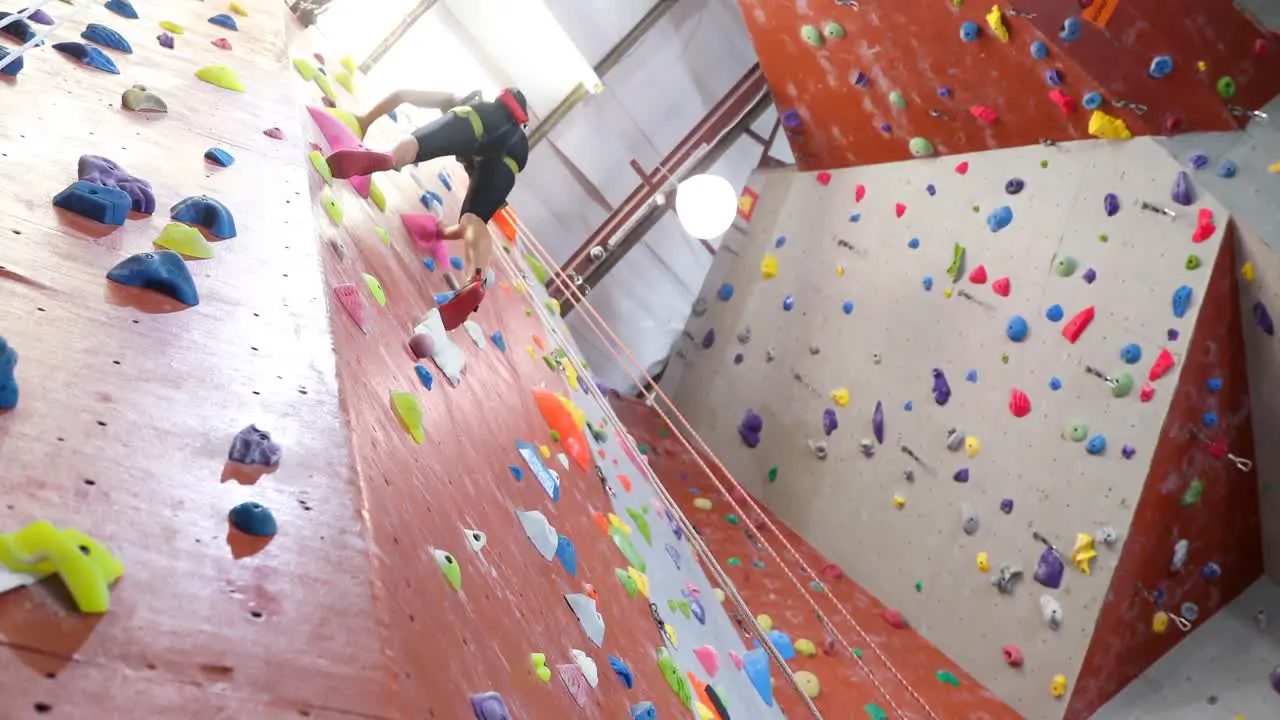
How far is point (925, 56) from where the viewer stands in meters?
3.63

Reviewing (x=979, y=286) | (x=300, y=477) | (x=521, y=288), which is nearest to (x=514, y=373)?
(x=521, y=288)

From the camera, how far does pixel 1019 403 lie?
3.47 meters

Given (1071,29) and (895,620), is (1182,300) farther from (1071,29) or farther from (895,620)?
(895,620)

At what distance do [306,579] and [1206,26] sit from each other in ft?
10.1

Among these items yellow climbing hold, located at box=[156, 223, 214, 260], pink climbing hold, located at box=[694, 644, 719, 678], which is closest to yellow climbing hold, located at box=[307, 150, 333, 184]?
yellow climbing hold, located at box=[156, 223, 214, 260]

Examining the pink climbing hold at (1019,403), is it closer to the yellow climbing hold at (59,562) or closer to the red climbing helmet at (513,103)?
the red climbing helmet at (513,103)

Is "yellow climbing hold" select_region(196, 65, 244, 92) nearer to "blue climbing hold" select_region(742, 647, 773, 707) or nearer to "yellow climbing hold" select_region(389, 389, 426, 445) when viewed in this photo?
"yellow climbing hold" select_region(389, 389, 426, 445)

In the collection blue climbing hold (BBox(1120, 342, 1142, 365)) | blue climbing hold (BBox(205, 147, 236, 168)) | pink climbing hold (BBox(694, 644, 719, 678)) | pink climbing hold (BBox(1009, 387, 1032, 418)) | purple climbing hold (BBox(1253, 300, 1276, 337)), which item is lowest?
pink climbing hold (BBox(694, 644, 719, 678))

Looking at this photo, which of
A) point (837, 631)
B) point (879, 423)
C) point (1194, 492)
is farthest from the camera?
point (879, 423)

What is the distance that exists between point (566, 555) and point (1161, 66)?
2398mm

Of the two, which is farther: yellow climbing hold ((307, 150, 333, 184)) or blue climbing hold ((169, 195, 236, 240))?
yellow climbing hold ((307, 150, 333, 184))

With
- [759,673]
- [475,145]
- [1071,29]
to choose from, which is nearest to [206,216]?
[475,145]

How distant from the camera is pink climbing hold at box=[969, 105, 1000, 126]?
3.59m

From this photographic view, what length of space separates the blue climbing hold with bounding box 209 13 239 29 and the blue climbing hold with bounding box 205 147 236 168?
77 centimetres
